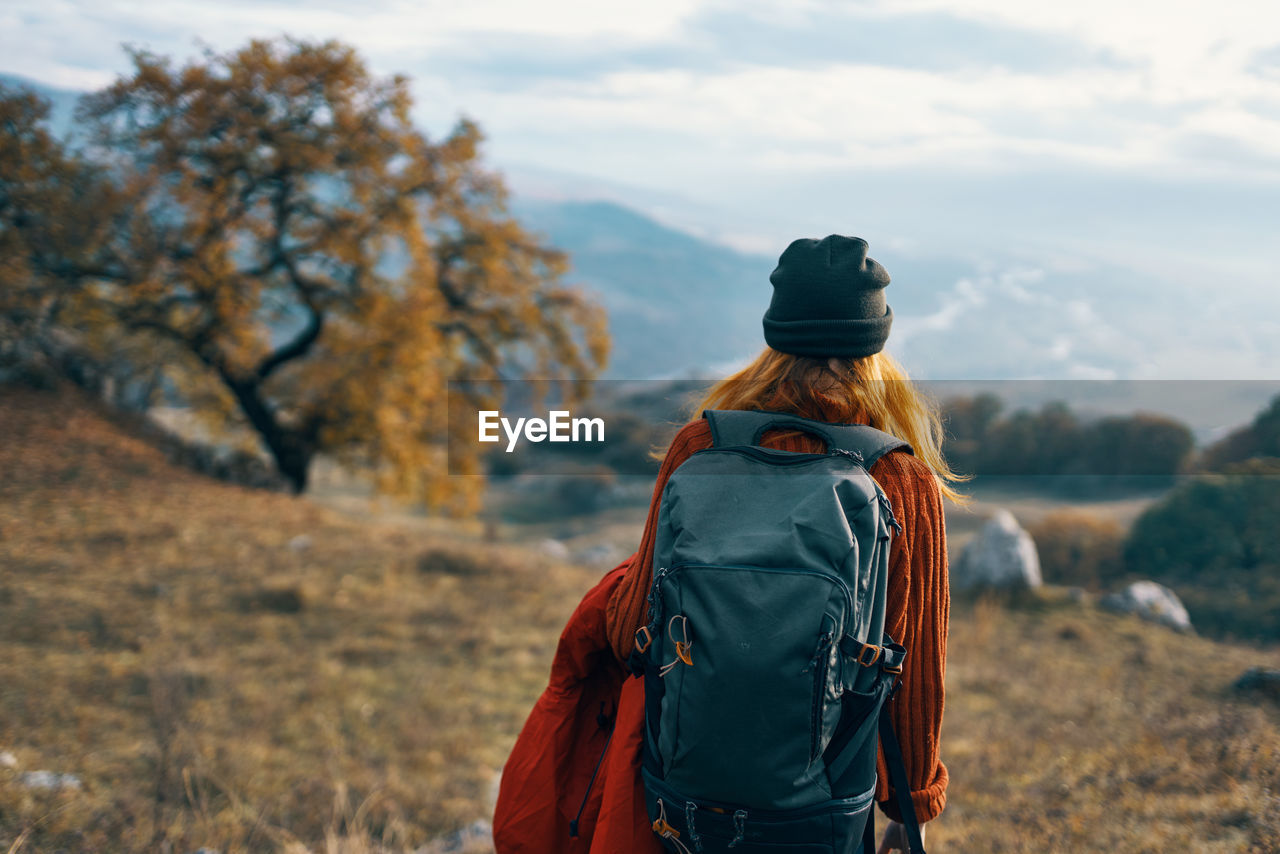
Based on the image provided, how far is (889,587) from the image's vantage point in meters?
1.72

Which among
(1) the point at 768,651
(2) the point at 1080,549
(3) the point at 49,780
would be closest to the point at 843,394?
(1) the point at 768,651

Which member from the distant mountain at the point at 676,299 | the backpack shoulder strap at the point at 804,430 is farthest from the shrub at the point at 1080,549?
the distant mountain at the point at 676,299

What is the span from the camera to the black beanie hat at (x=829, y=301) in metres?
1.77

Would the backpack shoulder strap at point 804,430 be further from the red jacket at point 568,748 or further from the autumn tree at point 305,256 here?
the autumn tree at point 305,256

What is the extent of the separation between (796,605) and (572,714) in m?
0.81

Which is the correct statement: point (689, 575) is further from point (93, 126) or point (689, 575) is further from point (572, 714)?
point (93, 126)

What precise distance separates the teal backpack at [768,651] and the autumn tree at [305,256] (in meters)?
14.7

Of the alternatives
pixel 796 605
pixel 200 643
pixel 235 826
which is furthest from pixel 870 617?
pixel 200 643

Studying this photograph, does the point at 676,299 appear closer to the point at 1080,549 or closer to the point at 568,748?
the point at 1080,549

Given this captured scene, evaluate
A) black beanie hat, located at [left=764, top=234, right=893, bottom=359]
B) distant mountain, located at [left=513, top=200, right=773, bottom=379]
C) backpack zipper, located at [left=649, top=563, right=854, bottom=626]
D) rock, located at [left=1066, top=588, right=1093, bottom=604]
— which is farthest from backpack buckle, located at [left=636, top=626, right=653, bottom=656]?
distant mountain, located at [left=513, top=200, right=773, bottom=379]

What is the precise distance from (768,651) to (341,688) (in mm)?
6703

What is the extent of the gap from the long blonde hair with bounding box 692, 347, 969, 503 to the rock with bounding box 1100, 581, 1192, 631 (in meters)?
12.5

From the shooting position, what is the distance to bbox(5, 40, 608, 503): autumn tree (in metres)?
14.9

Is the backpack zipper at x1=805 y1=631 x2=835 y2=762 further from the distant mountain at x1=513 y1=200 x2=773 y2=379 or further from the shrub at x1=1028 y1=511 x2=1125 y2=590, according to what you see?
the distant mountain at x1=513 y1=200 x2=773 y2=379
